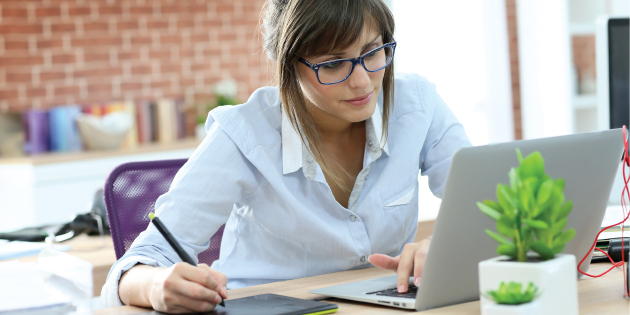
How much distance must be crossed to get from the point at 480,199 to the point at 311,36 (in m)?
0.55

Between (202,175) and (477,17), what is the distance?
3366 mm

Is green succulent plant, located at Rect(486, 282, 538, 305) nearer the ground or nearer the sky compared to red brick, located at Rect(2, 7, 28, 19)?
nearer the ground

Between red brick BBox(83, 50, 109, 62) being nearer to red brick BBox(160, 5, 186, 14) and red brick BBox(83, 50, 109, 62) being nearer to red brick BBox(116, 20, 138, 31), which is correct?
red brick BBox(116, 20, 138, 31)

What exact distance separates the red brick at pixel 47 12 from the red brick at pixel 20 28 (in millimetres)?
71

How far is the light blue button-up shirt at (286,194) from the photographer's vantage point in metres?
1.23

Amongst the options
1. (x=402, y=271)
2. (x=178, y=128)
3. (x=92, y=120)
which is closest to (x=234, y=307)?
(x=402, y=271)

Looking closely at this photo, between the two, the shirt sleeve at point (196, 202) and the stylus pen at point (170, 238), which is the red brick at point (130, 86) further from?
the stylus pen at point (170, 238)

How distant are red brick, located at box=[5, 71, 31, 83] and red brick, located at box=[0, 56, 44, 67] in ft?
0.19

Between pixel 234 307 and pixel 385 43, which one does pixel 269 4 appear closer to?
pixel 385 43

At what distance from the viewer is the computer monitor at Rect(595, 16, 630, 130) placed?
1.62m

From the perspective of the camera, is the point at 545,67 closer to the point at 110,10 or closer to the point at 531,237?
the point at 110,10

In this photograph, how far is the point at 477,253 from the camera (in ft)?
2.80

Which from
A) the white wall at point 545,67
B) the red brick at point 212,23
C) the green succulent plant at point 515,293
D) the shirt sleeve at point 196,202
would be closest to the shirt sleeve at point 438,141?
the shirt sleeve at point 196,202

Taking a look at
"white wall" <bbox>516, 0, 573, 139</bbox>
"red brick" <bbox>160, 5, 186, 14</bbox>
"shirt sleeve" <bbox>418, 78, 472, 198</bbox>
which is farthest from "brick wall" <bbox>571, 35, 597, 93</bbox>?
"shirt sleeve" <bbox>418, 78, 472, 198</bbox>
